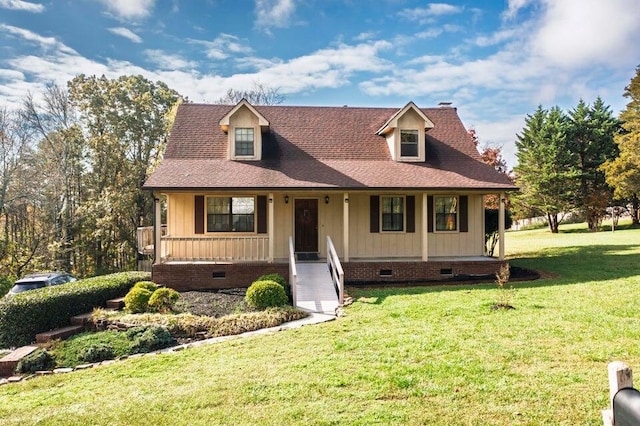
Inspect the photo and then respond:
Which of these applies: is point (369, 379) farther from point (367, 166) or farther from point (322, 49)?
point (322, 49)

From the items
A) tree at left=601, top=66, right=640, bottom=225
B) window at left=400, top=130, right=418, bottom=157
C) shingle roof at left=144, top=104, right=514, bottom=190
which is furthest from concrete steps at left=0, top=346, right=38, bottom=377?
tree at left=601, top=66, right=640, bottom=225

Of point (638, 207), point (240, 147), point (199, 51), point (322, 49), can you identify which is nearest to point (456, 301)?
point (240, 147)

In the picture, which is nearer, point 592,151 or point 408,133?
point 408,133

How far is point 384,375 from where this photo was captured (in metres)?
5.70

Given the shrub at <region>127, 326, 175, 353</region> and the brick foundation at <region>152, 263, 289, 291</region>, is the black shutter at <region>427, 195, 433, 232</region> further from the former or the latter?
the shrub at <region>127, 326, 175, 353</region>

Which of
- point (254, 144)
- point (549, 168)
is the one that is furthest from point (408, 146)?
point (549, 168)

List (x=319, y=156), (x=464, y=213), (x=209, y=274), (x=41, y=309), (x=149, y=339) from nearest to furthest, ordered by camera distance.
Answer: (x=149, y=339) < (x=41, y=309) < (x=209, y=274) < (x=464, y=213) < (x=319, y=156)

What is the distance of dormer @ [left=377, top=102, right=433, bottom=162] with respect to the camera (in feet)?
50.8

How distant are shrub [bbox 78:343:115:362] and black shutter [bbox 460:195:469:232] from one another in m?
12.0

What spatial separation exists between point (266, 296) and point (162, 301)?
2.71 m

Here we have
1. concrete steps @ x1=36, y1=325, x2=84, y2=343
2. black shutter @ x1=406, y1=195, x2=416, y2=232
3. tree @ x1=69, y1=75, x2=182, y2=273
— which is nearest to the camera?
concrete steps @ x1=36, y1=325, x2=84, y2=343

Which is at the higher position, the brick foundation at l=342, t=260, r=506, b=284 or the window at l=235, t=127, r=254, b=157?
the window at l=235, t=127, r=254, b=157

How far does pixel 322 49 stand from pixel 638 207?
31354mm

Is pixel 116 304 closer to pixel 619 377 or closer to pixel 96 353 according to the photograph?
pixel 96 353
